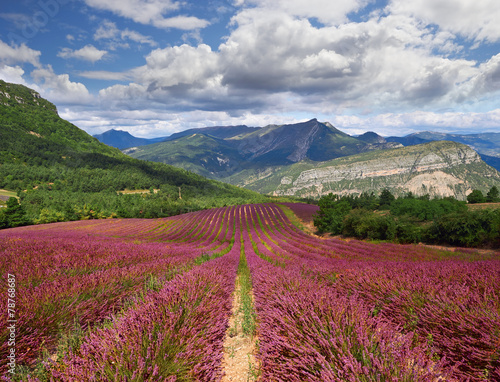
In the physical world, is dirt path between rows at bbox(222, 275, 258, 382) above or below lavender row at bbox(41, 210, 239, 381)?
below

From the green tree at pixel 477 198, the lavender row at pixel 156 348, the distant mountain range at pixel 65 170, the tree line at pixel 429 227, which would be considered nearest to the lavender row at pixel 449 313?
the lavender row at pixel 156 348

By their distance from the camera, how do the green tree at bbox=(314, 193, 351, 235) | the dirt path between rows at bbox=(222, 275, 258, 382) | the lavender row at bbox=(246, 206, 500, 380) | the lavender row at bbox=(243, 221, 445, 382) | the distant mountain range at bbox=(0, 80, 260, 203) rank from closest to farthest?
the lavender row at bbox=(243, 221, 445, 382)
the lavender row at bbox=(246, 206, 500, 380)
the dirt path between rows at bbox=(222, 275, 258, 382)
the green tree at bbox=(314, 193, 351, 235)
the distant mountain range at bbox=(0, 80, 260, 203)

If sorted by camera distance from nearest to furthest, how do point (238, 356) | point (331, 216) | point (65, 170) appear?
1. point (238, 356)
2. point (331, 216)
3. point (65, 170)

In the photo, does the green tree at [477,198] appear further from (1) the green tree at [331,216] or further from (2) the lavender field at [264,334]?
(2) the lavender field at [264,334]

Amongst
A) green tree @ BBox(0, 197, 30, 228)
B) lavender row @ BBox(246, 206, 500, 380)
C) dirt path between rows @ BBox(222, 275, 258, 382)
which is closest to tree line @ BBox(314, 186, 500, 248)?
lavender row @ BBox(246, 206, 500, 380)

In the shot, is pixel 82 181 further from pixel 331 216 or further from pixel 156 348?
pixel 156 348

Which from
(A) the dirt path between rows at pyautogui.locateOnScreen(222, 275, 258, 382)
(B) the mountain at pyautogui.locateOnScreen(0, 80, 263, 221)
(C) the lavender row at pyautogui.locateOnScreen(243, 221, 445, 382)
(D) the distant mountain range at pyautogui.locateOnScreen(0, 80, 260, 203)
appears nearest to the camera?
(C) the lavender row at pyautogui.locateOnScreen(243, 221, 445, 382)

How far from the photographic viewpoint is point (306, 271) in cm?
905

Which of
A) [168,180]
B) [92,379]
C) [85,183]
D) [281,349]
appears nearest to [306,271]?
[281,349]

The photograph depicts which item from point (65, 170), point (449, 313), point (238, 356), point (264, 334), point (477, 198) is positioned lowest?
point (238, 356)

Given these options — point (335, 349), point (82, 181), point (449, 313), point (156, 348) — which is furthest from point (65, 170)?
point (449, 313)

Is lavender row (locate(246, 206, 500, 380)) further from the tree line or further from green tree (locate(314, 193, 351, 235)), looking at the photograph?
green tree (locate(314, 193, 351, 235))

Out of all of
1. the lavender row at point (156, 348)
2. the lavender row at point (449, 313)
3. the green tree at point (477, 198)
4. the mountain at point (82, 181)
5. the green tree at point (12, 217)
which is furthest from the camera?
the mountain at point (82, 181)

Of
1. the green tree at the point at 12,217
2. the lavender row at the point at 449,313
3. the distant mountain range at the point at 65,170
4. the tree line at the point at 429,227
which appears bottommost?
the green tree at the point at 12,217
